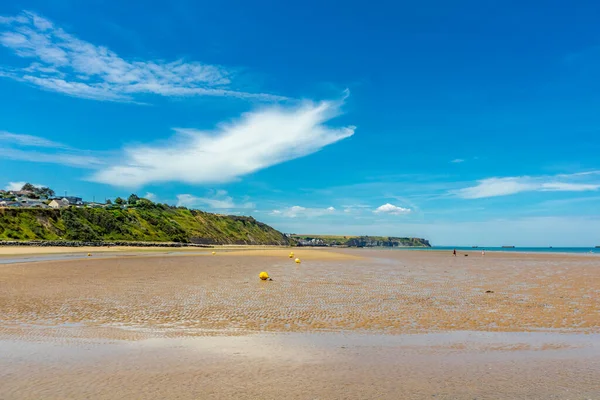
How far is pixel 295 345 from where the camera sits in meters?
11.3

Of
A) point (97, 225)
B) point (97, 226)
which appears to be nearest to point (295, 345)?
point (97, 226)

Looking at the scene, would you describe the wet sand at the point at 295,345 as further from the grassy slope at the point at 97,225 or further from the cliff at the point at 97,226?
the cliff at the point at 97,226

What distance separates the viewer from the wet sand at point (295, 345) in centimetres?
789

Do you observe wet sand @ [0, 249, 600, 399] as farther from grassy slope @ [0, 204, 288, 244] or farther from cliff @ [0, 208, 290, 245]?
cliff @ [0, 208, 290, 245]

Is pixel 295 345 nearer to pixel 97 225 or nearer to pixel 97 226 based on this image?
pixel 97 226

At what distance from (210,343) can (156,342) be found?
1.51 meters

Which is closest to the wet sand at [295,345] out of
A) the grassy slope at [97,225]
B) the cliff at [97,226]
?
the grassy slope at [97,225]

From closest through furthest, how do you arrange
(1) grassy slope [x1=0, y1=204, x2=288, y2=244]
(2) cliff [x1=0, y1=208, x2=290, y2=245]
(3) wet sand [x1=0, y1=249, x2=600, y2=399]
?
1. (3) wet sand [x1=0, y1=249, x2=600, y2=399]
2. (1) grassy slope [x1=0, y1=204, x2=288, y2=244]
3. (2) cliff [x1=0, y1=208, x2=290, y2=245]

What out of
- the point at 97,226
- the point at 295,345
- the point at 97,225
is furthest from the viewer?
the point at 97,225

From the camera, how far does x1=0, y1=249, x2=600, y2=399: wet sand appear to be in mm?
7895

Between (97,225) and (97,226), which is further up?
(97,225)

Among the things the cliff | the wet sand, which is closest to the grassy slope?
the cliff

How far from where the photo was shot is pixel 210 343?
11391 mm

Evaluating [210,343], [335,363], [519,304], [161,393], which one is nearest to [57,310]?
[210,343]
